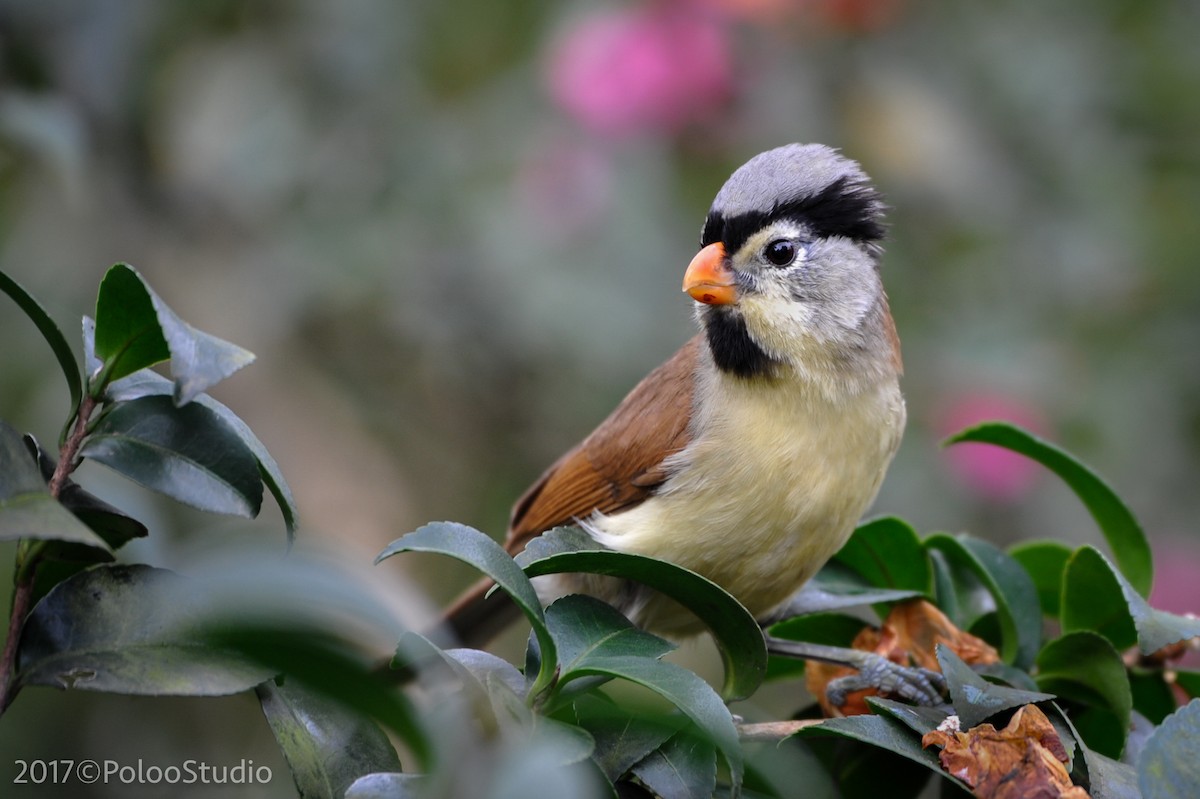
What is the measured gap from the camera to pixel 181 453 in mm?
1354

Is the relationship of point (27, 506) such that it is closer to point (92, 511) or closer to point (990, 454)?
point (92, 511)

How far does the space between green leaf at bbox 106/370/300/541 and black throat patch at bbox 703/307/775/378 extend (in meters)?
1.25

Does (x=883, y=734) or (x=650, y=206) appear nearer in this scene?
(x=883, y=734)

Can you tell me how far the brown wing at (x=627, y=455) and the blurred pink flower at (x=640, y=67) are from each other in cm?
141

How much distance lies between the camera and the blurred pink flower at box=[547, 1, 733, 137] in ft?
12.6

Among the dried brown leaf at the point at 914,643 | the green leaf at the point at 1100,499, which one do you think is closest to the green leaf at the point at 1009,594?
the dried brown leaf at the point at 914,643

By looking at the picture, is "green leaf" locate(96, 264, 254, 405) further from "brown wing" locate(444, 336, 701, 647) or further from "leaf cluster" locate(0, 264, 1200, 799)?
"brown wing" locate(444, 336, 701, 647)

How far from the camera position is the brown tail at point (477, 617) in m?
2.75

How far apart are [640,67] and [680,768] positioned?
2.91m

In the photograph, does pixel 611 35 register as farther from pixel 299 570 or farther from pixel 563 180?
pixel 299 570

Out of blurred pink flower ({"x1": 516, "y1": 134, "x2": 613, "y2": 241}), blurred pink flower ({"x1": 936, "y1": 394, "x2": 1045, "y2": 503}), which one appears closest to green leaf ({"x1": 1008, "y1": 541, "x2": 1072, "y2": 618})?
blurred pink flower ({"x1": 936, "y1": 394, "x2": 1045, "y2": 503})

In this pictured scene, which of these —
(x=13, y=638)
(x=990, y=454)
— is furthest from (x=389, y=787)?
(x=990, y=454)

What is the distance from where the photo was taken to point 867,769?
5.72ft

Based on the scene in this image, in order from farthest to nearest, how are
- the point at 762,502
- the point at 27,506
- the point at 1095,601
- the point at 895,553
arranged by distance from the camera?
the point at 762,502
the point at 895,553
the point at 1095,601
the point at 27,506
